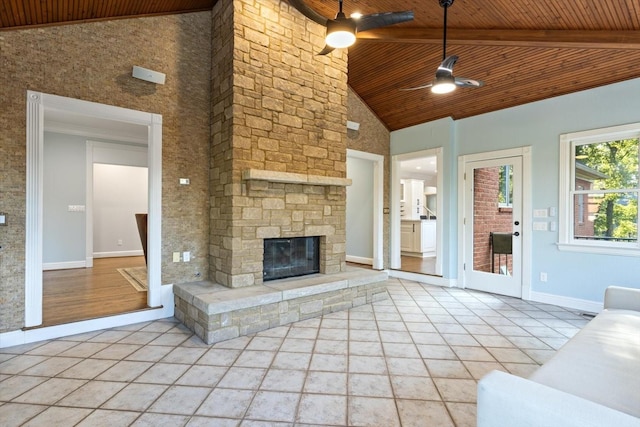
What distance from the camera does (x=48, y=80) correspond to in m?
2.79

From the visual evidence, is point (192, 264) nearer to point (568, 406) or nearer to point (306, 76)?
point (306, 76)

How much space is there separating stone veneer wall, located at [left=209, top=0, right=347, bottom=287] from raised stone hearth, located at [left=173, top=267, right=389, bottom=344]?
0.90ft

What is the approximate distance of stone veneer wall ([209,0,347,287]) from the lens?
3316 millimetres

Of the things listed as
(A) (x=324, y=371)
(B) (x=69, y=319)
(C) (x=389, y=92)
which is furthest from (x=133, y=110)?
(C) (x=389, y=92)

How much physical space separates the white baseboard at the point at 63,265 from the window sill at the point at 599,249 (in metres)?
7.57

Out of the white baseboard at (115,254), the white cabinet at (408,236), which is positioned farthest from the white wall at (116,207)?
the white cabinet at (408,236)

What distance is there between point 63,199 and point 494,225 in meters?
7.21

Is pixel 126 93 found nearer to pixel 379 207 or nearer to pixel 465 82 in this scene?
pixel 465 82

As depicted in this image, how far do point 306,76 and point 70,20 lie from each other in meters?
2.30

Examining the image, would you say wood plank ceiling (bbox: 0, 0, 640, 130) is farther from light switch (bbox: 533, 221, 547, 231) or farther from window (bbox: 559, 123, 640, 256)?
light switch (bbox: 533, 221, 547, 231)

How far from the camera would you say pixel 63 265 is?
564 centimetres

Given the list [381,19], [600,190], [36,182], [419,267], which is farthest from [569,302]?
[36,182]

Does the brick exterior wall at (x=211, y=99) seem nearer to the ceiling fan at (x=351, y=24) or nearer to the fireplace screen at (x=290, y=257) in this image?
the fireplace screen at (x=290, y=257)

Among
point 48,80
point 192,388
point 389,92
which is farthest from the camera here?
point 389,92
